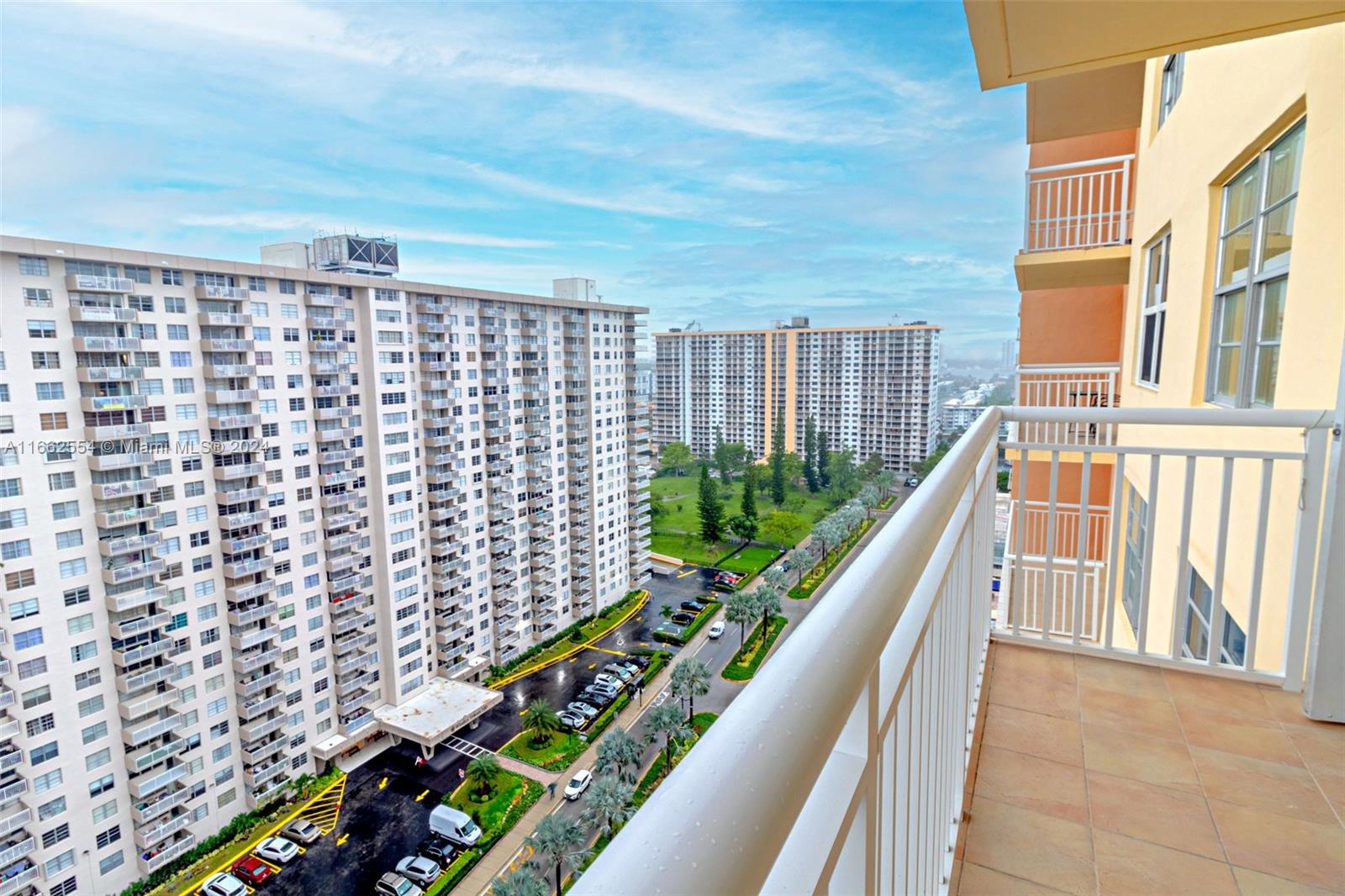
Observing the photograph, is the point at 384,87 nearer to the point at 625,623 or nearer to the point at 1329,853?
the point at 625,623

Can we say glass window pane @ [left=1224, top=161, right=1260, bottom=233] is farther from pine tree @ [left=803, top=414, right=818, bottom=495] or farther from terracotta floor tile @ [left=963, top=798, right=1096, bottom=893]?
pine tree @ [left=803, top=414, right=818, bottom=495]

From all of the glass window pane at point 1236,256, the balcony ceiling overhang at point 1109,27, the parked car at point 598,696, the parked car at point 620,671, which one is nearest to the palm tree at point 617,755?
the parked car at point 598,696

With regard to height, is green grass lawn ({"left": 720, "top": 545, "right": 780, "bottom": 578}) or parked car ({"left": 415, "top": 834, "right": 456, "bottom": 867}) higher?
green grass lawn ({"left": 720, "top": 545, "right": 780, "bottom": 578})

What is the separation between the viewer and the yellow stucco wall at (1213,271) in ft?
6.73

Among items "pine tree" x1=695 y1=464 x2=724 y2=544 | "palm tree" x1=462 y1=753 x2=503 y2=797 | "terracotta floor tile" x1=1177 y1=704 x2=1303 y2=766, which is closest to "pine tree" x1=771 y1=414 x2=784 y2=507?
"pine tree" x1=695 y1=464 x2=724 y2=544

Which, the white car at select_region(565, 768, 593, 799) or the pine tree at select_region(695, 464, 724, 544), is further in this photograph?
the pine tree at select_region(695, 464, 724, 544)

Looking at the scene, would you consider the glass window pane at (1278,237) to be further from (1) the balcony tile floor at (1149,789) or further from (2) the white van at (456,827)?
(2) the white van at (456,827)

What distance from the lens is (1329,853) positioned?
156cm

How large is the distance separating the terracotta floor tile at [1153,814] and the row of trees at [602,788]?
10.3 meters

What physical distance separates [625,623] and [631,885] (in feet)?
81.4

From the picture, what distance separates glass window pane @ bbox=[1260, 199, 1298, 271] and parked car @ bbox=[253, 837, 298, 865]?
1857 cm

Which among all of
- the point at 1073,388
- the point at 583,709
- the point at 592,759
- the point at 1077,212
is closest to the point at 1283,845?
the point at 1077,212

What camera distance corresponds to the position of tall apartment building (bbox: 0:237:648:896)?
11.8m

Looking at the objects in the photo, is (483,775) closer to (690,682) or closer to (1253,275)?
(690,682)
